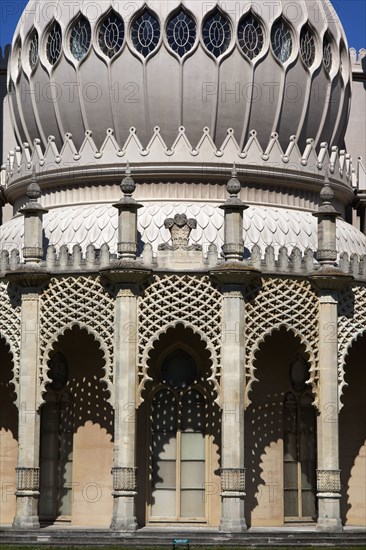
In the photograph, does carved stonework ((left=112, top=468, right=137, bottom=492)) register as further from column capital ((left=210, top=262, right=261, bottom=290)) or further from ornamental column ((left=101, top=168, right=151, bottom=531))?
column capital ((left=210, top=262, right=261, bottom=290))

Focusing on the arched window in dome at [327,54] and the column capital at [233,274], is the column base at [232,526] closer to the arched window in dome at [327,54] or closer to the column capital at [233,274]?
the column capital at [233,274]

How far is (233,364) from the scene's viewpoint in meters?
29.1

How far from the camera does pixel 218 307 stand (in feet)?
96.5

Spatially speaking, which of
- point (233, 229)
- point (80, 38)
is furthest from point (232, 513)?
point (80, 38)

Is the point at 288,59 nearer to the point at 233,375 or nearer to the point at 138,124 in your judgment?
the point at 138,124

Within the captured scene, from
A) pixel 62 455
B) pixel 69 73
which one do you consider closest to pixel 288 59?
pixel 69 73

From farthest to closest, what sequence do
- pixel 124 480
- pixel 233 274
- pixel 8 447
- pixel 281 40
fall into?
pixel 281 40
pixel 8 447
pixel 233 274
pixel 124 480

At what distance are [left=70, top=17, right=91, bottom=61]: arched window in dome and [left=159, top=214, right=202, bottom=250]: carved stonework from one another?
507cm

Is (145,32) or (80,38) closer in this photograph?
(145,32)

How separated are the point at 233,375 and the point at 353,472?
494cm

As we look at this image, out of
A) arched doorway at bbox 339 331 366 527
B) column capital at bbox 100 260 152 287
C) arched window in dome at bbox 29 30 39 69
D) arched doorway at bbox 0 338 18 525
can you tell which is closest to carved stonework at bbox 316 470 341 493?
arched doorway at bbox 339 331 366 527

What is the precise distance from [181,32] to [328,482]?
34.9 ft

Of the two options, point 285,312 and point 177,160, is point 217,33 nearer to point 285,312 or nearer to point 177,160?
point 177,160

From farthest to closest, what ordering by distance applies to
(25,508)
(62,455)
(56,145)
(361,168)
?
(361,168)
(56,145)
(62,455)
(25,508)
